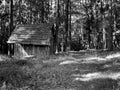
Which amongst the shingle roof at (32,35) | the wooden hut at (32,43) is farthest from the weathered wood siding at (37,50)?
the shingle roof at (32,35)

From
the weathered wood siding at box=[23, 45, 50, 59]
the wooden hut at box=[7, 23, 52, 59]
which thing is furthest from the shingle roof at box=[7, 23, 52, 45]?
the weathered wood siding at box=[23, 45, 50, 59]

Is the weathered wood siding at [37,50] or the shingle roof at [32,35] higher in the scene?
the shingle roof at [32,35]

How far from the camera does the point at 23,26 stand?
23.9m

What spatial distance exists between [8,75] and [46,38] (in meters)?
13.0

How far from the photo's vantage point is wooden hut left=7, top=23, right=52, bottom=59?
20422 mm

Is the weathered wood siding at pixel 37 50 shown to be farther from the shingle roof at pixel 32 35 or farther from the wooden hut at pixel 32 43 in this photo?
the shingle roof at pixel 32 35

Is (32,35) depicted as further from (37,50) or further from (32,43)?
(37,50)

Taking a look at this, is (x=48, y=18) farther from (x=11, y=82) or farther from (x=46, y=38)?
(x=11, y=82)

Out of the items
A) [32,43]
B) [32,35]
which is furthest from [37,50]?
[32,35]

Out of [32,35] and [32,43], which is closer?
[32,43]

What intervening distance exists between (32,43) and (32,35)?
173cm

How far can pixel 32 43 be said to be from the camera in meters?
20.4

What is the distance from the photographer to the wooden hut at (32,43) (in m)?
20.4

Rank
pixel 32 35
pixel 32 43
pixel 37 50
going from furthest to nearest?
pixel 32 35 < pixel 37 50 < pixel 32 43
